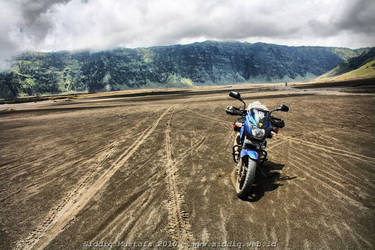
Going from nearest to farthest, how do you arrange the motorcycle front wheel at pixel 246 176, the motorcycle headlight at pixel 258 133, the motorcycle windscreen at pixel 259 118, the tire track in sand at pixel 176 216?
the tire track in sand at pixel 176 216, the motorcycle front wheel at pixel 246 176, the motorcycle headlight at pixel 258 133, the motorcycle windscreen at pixel 259 118

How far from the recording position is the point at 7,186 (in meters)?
5.81

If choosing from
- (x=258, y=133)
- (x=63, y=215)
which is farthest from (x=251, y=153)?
(x=63, y=215)

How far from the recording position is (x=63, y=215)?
4.35 metres

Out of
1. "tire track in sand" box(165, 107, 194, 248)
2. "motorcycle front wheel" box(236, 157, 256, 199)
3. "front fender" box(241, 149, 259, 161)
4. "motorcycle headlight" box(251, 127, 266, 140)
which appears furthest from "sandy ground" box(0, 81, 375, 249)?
"motorcycle headlight" box(251, 127, 266, 140)

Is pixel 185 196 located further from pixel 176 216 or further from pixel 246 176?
pixel 246 176

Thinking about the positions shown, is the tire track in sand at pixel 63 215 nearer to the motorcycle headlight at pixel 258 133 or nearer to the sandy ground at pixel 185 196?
the sandy ground at pixel 185 196

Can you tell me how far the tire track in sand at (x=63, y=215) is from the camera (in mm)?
3625

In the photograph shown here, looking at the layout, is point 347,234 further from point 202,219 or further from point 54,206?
point 54,206

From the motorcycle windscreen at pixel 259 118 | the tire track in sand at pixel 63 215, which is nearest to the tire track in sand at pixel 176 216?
the tire track in sand at pixel 63 215

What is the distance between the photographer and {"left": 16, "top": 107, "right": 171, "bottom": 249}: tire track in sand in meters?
3.62

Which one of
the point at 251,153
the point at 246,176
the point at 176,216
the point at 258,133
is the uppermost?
the point at 258,133

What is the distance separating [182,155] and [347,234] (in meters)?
5.08

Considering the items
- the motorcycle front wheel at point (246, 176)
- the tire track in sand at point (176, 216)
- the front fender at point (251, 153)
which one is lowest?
the tire track in sand at point (176, 216)

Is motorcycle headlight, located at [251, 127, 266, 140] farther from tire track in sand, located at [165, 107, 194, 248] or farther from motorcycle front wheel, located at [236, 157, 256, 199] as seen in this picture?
tire track in sand, located at [165, 107, 194, 248]
